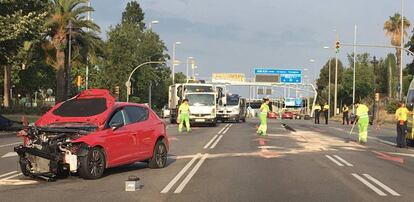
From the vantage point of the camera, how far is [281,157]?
54.1ft

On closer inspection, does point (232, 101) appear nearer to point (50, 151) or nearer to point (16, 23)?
point (16, 23)

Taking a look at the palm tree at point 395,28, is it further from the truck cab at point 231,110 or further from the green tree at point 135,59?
the truck cab at point 231,110

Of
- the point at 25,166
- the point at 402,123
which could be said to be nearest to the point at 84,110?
the point at 25,166

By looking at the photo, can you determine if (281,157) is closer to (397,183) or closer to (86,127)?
(397,183)

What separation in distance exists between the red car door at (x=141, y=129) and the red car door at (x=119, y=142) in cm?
20

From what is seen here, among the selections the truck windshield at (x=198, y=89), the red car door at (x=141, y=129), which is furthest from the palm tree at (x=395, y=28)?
the red car door at (x=141, y=129)

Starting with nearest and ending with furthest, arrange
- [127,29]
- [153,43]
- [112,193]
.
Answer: [112,193] → [127,29] → [153,43]

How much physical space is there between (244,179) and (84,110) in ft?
12.1

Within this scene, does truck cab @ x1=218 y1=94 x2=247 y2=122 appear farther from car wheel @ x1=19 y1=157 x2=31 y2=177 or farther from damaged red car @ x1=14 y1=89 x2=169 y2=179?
car wheel @ x1=19 y1=157 x2=31 y2=177

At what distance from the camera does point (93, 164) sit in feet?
A: 37.6

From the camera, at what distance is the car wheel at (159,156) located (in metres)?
13.6

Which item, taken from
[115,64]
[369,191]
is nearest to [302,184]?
[369,191]

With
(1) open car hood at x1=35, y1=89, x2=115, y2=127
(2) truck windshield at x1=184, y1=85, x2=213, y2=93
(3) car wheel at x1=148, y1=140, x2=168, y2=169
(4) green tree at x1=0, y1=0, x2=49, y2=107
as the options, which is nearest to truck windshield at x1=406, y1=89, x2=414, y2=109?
(3) car wheel at x1=148, y1=140, x2=168, y2=169

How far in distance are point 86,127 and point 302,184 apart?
4393mm
